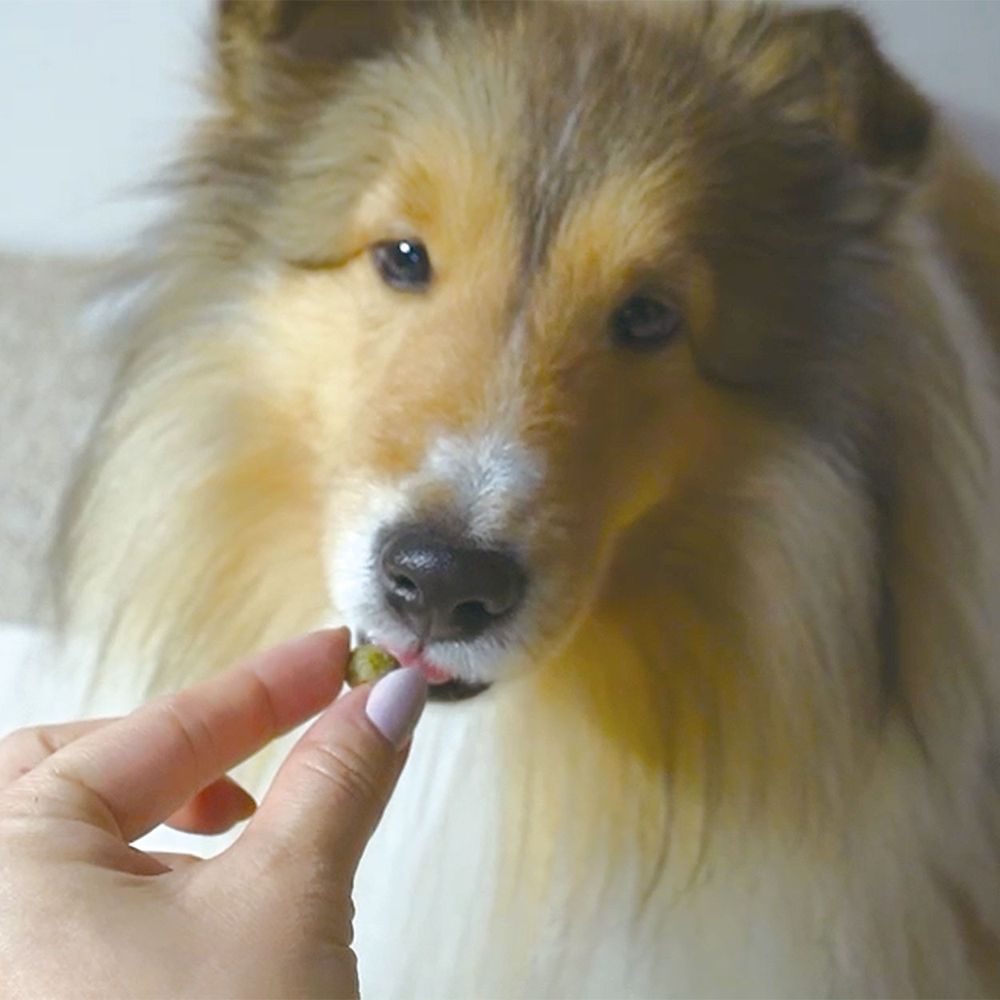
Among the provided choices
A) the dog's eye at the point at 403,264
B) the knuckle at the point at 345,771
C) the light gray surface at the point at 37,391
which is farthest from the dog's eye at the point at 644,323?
the light gray surface at the point at 37,391

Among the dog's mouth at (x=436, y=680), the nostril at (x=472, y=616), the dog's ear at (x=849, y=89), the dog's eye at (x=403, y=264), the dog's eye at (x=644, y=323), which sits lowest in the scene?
the dog's mouth at (x=436, y=680)

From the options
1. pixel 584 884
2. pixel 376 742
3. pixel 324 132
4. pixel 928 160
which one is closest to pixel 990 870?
pixel 584 884

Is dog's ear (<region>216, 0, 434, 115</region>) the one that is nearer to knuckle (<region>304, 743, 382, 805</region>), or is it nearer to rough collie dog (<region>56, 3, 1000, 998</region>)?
rough collie dog (<region>56, 3, 1000, 998</region>)

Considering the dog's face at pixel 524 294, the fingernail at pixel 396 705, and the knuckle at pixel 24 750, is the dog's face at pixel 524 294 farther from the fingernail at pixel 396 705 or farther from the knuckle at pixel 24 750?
the knuckle at pixel 24 750

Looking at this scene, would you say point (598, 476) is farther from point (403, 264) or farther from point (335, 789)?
point (335, 789)

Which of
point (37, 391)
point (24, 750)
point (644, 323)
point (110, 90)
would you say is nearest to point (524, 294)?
point (644, 323)

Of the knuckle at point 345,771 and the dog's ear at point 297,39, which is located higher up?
the dog's ear at point 297,39
